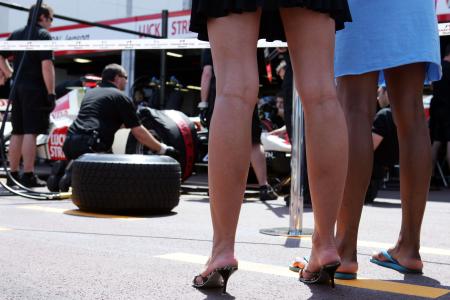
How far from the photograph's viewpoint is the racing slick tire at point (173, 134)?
18.9 feet

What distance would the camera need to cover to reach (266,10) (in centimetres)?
180

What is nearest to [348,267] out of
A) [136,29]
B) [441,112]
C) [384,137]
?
[384,137]

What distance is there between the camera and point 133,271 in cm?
202

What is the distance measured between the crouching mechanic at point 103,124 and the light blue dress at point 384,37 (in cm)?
309

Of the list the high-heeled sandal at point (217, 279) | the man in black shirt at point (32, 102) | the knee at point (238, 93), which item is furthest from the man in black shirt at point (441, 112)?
the high-heeled sandal at point (217, 279)

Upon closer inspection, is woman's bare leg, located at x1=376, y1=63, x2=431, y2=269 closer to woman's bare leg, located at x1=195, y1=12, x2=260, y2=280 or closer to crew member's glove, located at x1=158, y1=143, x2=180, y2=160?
woman's bare leg, located at x1=195, y1=12, x2=260, y2=280

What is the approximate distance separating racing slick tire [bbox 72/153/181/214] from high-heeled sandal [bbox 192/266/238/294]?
6.45 ft

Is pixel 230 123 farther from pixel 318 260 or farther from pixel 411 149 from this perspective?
pixel 411 149

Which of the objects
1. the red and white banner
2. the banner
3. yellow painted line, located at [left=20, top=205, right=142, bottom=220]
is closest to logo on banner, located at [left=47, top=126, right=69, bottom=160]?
yellow painted line, located at [left=20, top=205, right=142, bottom=220]

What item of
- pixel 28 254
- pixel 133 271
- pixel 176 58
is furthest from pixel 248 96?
pixel 176 58

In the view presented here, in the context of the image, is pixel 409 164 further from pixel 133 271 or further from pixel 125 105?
pixel 125 105

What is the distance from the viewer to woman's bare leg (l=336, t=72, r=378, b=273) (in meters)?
2.09

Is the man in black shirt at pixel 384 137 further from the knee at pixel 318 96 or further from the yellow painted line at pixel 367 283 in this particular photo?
the knee at pixel 318 96

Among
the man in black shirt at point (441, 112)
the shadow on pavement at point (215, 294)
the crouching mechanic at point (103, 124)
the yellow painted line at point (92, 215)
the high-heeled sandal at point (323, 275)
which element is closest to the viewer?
the shadow on pavement at point (215, 294)
